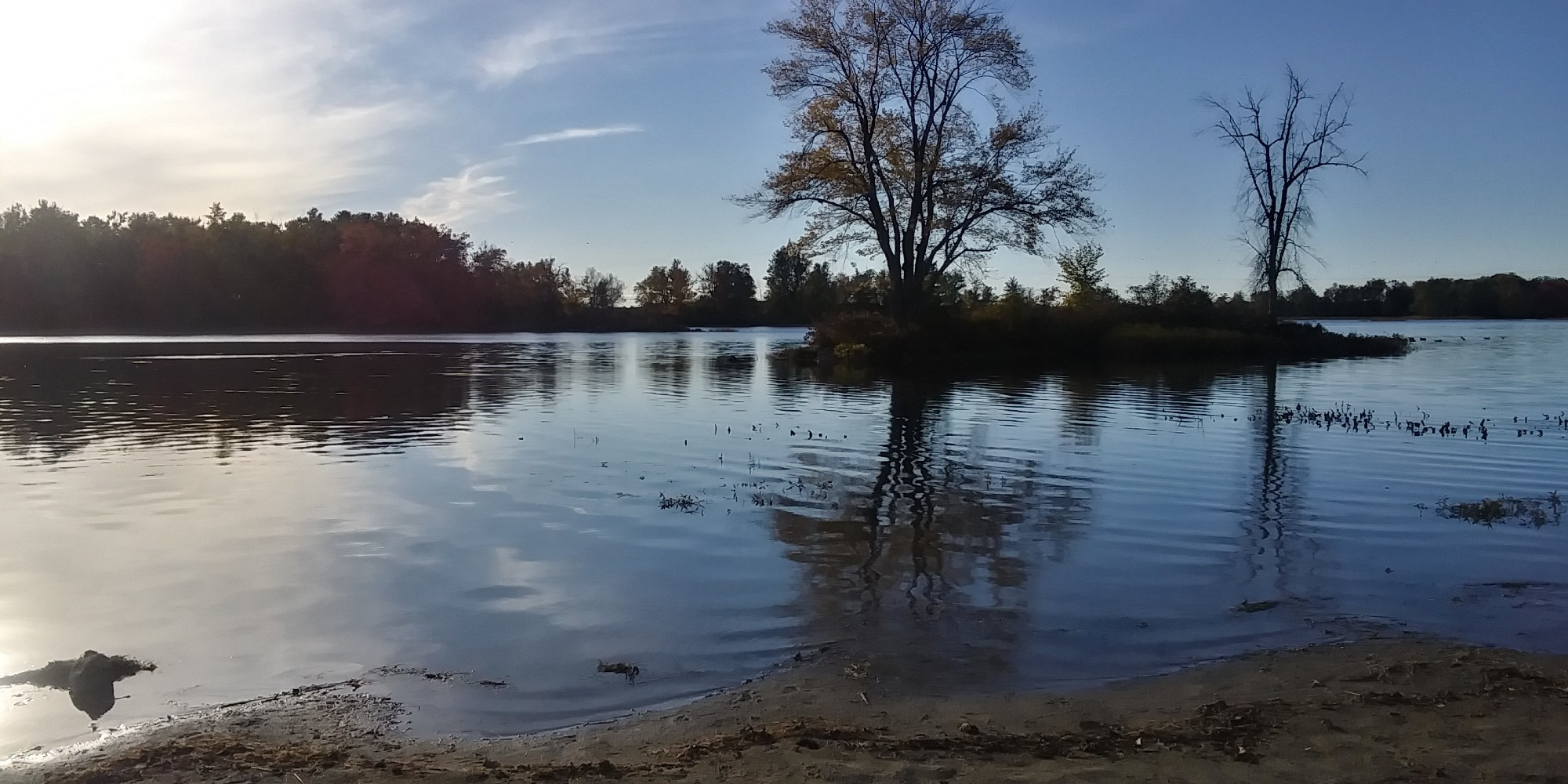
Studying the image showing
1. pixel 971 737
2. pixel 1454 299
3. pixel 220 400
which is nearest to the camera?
pixel 971 737

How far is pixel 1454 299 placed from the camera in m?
144

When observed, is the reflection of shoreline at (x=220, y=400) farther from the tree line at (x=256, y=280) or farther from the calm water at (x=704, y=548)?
the tree line at (x=256, y=280)

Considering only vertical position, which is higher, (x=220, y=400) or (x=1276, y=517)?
(x=220, y=400)

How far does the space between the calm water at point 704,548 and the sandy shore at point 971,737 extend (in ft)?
1.59

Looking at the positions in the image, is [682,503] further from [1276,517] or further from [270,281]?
[270,281]

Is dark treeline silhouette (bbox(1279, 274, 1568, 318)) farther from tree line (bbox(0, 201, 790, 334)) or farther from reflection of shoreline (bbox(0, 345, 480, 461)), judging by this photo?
reflection of shoreline (bbox(0, 345, 480, 461))

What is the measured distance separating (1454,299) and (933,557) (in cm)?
16121

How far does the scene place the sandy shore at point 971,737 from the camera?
5.23 metres

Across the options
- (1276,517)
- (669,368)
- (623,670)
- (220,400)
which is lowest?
(623,670)

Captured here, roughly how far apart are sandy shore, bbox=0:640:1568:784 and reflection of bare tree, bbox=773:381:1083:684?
1.03 meters

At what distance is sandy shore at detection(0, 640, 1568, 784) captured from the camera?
5227mm

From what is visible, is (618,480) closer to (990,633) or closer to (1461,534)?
(990,633)

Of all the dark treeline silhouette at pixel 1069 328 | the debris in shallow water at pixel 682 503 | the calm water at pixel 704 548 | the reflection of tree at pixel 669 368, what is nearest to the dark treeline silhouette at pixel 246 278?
the reflection of tree at pixel 669 368

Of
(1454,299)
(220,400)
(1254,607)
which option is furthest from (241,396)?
(1454,299)
